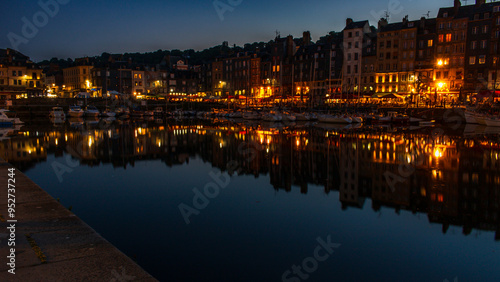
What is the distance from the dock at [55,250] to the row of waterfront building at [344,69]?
6507 centimetres

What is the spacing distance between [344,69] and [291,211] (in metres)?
76.3

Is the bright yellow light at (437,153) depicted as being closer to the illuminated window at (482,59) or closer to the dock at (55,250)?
the dock at (55,250)

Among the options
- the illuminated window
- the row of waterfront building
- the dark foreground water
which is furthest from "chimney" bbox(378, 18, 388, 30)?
the dark foreground water

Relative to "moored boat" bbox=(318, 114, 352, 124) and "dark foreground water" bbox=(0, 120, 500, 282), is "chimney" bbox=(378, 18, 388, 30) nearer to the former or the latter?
"moored boat" bbox=(318, 114, 352, 124)

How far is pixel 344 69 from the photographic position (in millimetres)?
84500

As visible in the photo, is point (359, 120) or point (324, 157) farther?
point (359, 120)

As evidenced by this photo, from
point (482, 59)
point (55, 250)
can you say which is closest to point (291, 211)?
point (55, 250)

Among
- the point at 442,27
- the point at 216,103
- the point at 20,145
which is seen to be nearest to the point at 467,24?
the point at 442,27

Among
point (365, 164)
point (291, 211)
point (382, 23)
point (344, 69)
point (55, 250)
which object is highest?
point (382, 23)

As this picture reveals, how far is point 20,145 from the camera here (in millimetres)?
28953

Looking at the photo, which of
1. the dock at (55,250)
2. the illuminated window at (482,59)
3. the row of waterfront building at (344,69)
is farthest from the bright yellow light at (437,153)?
the illuminated window at (482,59)

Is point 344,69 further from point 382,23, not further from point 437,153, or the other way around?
point 437,153

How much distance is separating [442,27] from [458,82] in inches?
430

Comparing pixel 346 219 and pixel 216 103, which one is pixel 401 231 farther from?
pixel 216 103
